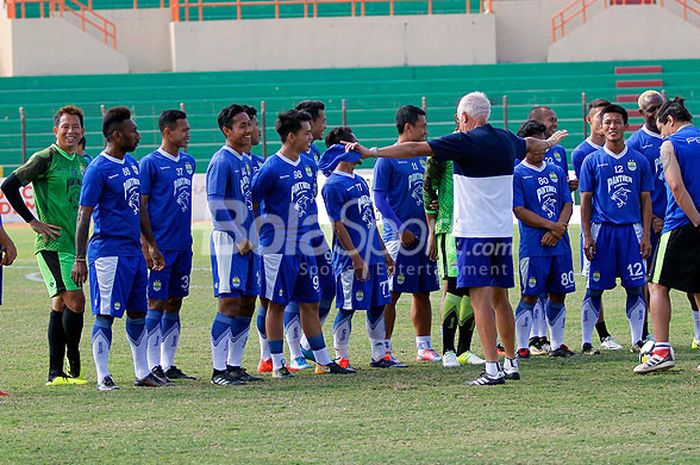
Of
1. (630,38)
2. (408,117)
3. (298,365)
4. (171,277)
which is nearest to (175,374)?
(171,277)

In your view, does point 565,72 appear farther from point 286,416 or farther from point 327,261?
point 286,416

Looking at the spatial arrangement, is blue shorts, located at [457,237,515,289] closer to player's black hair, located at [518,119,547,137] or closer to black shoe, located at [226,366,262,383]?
black shoe, located at [226,366,262,383]

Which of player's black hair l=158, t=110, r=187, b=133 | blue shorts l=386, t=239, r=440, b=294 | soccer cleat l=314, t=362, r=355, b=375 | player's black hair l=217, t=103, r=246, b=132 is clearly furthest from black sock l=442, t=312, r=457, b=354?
player's black hair l=158, t=110, r=187, b=133

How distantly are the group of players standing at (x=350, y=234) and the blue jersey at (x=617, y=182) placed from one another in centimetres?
1

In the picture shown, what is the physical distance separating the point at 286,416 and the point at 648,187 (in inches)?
165

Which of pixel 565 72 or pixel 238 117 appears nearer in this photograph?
pixel 238 117

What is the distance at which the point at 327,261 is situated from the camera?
9.59 m

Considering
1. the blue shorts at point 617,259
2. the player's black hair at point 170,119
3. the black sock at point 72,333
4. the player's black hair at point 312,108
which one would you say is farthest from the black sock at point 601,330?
the black sock at point 72,333

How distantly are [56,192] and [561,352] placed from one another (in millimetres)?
4292

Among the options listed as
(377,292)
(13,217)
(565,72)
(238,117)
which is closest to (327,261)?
(377,292)

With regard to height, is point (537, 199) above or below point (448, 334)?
above

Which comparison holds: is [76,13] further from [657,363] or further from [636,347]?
[657,363]

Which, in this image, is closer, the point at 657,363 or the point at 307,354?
the point at 657,363

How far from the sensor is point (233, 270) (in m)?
8.86
